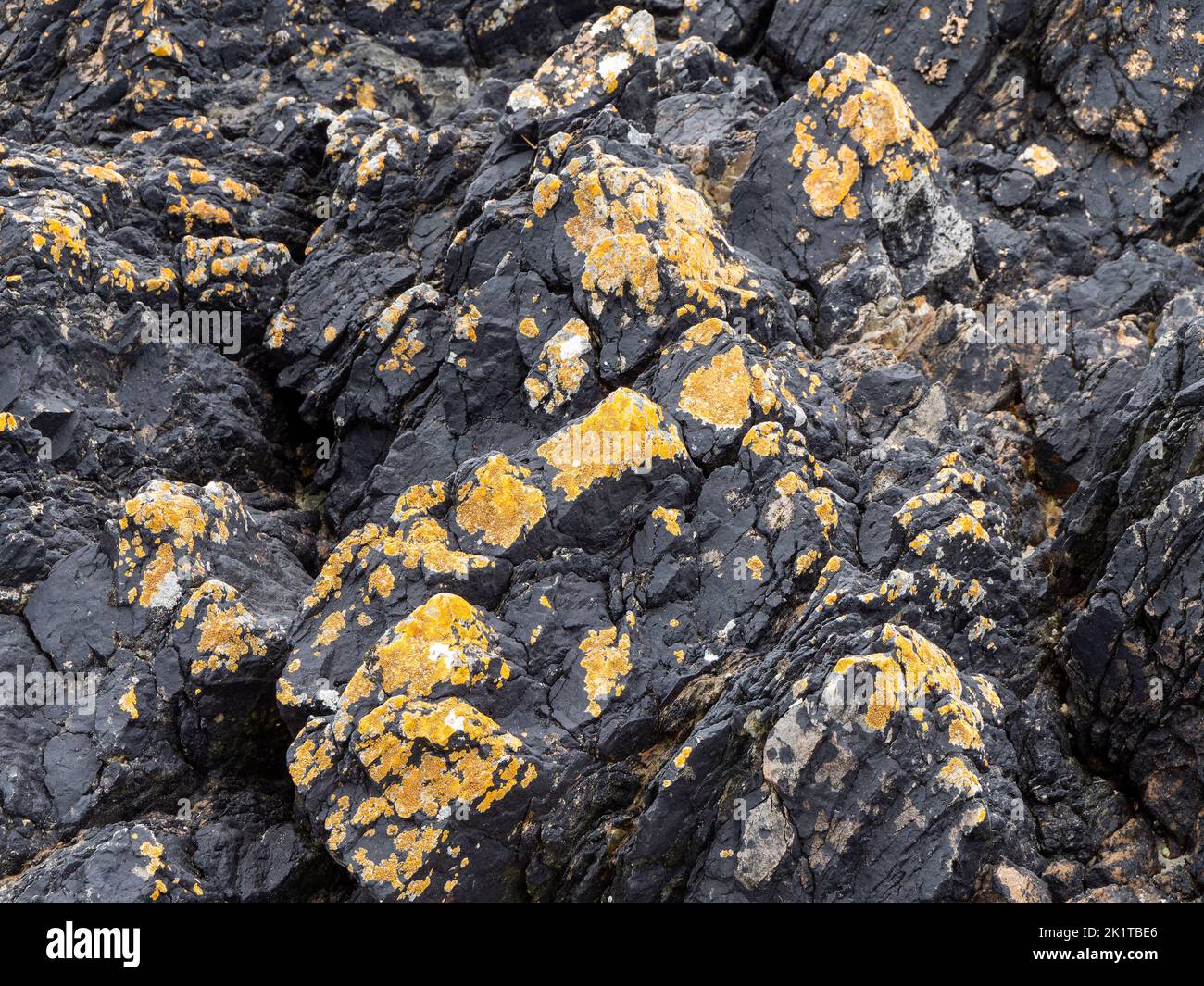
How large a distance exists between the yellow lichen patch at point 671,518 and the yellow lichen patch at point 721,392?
122 centimetres

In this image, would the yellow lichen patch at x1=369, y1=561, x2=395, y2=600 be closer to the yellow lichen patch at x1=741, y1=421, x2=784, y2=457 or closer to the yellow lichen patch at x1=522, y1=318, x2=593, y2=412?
the yellow lichen patch at x1=522, y1=318, x2=593, y2=412

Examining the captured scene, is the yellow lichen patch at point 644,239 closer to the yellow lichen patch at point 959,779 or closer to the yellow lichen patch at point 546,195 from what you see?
the yellow lichen patch at point 546,195

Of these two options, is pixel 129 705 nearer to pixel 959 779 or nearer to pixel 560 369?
pixel 560 369

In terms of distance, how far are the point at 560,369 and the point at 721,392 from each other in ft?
7.42

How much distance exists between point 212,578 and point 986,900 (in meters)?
9.29

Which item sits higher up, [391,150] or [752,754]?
[391,150]

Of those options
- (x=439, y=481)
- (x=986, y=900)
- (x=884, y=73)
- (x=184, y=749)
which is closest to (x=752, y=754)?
(x=986, y=900)

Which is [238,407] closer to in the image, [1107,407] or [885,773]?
[885,773]

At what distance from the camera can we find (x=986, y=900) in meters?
10.4

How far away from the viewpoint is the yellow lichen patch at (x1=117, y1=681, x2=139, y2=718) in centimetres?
1305

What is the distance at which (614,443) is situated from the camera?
13.4m

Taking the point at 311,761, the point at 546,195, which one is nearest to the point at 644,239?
the point at 546,195

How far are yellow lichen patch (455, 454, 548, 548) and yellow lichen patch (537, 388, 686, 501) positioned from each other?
0.38m


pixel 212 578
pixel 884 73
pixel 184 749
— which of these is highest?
pixel 884 73
